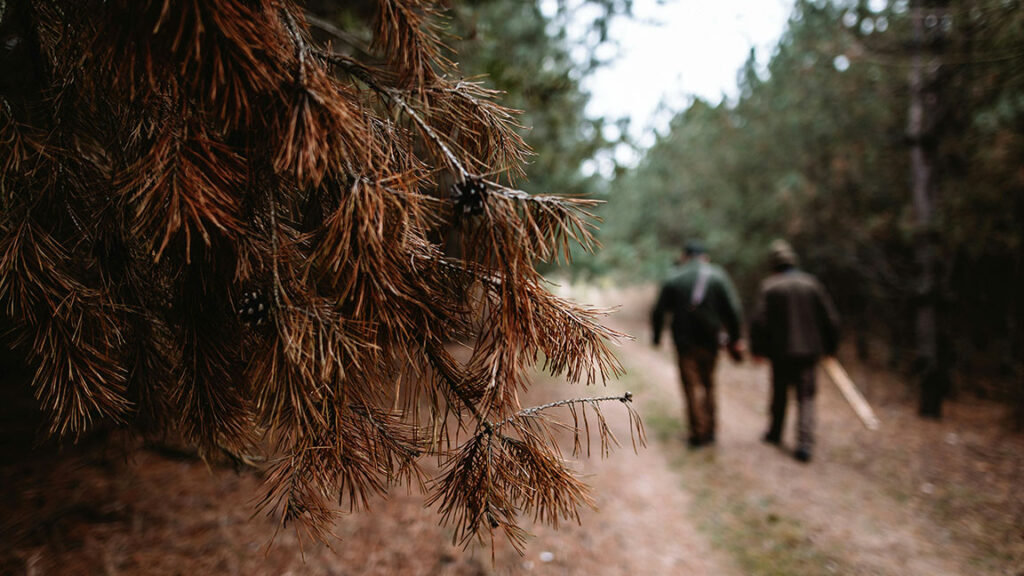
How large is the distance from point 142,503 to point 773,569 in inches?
170

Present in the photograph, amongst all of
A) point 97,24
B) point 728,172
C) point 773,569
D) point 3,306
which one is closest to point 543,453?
point 97,24

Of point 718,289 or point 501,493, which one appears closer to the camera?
point 501,493

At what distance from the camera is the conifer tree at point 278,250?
1.23 meters

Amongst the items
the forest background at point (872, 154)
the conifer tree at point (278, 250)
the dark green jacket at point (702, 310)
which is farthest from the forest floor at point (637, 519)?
the forest background at point (872, 154)

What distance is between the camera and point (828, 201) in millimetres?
9602

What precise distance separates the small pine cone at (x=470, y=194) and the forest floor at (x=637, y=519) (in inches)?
47.8

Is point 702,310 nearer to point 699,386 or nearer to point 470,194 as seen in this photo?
point 699,386

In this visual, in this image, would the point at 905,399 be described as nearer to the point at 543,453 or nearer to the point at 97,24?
the point at 543,453

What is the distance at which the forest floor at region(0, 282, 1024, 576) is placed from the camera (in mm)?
2574

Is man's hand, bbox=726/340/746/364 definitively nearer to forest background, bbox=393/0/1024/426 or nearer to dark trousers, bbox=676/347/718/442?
dark trousers, bbox=676/347/718/442

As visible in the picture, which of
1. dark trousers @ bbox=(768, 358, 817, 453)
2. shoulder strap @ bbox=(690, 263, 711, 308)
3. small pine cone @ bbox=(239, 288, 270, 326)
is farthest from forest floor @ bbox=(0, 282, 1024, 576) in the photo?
shoulder strap @ bbox=(690, 263, 711, 308)

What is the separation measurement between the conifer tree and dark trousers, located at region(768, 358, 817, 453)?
4.77 metres

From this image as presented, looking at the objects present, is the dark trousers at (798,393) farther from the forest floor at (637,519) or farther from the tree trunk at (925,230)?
the tree trunk at (925,230)

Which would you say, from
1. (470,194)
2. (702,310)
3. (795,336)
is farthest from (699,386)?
(470,194)
